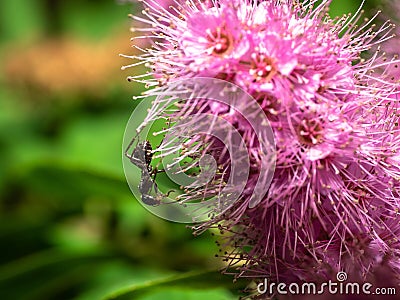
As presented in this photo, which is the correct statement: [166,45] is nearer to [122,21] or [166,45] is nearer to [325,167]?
[325,167]

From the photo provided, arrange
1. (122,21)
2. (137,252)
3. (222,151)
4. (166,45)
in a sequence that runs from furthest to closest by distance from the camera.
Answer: (122,21)
(137,252)
(166,45)
(222,151)

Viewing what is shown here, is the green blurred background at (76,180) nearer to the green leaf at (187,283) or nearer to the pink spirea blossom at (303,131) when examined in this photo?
the green leaf at (187,283)

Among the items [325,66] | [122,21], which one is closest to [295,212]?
[325,66]

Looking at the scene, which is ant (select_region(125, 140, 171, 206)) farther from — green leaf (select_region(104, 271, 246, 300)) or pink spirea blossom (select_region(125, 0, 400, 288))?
green leaf (select_region(104, 271, 246, 300))

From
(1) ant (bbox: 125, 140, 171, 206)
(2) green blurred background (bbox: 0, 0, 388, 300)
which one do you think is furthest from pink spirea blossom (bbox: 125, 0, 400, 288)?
(2) green blurred background (bbox: 0, 0, 388, 300)

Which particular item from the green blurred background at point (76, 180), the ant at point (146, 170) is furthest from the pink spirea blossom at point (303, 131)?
the green blurred background at point (76, 180)

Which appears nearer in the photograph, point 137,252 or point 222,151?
point 222,151
